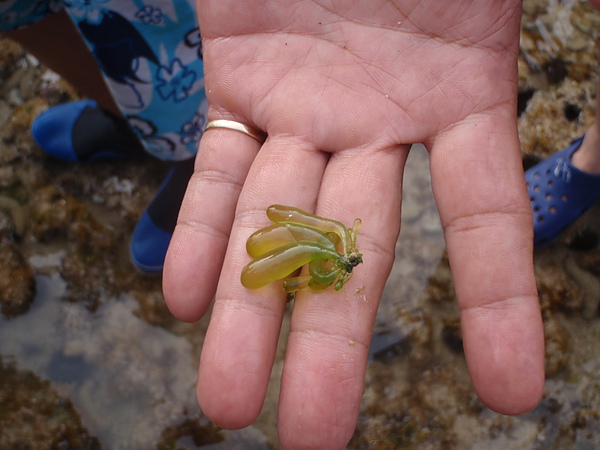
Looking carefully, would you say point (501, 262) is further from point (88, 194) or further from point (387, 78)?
point (88, 194)

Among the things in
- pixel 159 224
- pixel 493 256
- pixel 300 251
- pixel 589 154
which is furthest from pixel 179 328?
pixel 589 154

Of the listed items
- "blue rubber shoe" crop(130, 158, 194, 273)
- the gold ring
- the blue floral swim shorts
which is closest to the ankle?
the gold ring

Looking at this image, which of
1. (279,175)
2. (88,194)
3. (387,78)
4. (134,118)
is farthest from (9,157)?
(387,78)

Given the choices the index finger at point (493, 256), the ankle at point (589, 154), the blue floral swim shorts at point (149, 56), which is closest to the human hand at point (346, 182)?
the index finger at point (493, 256)

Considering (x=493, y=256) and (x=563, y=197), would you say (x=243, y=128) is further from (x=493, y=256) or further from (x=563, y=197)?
(x=563, y=197)

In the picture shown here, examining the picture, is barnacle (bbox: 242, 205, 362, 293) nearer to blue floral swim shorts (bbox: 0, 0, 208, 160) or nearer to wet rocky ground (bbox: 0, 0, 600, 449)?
wet rocky ground (bbox: 0, 0, 600, 449)

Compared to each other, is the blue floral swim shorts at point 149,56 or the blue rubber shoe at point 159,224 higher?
the blue floral swim shorts at point 149,56

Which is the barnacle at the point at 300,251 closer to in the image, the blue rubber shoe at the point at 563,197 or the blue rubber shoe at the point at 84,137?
the blue rubber shoe at the point at 563,197
